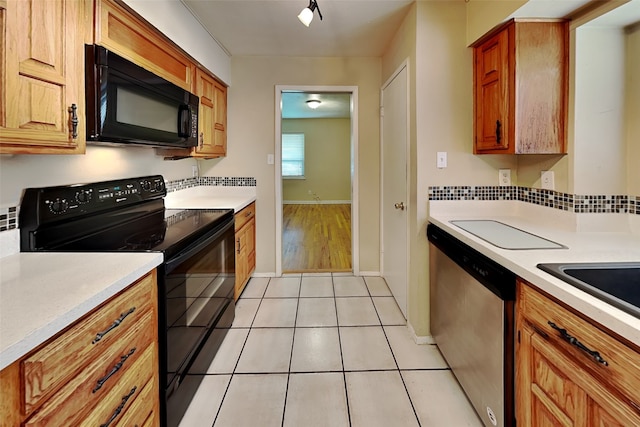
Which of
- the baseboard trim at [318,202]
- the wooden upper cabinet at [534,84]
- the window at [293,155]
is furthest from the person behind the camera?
the baseboard trim at [318,202]

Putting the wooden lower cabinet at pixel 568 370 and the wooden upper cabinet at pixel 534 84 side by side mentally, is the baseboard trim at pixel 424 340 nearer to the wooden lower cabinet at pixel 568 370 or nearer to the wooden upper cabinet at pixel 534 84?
the wooden lower cabinet at pixel 568 370

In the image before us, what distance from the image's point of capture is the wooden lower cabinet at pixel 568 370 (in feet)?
2.77

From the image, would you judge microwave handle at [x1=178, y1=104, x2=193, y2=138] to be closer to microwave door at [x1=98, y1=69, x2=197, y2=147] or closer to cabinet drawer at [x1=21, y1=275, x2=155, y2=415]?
microwave door at [x1=98, y1=69, x2=197, y2=147]

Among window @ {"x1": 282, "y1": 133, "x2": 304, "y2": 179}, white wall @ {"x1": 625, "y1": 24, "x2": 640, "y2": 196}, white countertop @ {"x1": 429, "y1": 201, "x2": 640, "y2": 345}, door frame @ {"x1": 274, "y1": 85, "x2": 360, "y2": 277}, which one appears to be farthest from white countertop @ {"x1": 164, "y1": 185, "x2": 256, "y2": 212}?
window @ {"x1": 282, "y1": 133, "x2": 304, "y2": 179}

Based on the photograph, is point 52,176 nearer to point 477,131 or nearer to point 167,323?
point 167,323

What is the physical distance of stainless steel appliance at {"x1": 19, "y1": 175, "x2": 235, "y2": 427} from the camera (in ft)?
4.68

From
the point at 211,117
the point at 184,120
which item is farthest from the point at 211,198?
the point at 184,120

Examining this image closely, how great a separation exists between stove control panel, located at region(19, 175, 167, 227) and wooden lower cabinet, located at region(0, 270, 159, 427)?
1.91 ft

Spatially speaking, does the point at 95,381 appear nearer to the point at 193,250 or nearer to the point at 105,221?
the point at 193,250

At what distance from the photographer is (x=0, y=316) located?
2.61 feet

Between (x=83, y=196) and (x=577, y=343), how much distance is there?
81.6 inches

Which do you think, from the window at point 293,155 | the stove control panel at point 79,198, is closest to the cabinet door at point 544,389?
the stove control panel at point 79,198

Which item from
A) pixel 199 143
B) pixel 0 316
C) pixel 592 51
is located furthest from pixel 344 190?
pixel 0 316

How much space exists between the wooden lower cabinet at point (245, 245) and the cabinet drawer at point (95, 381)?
1647 millimetres
